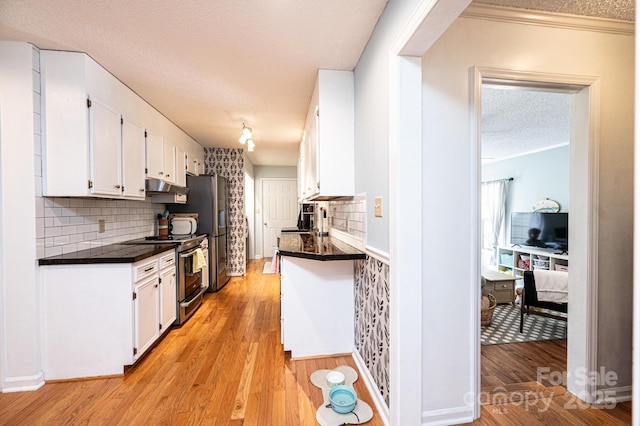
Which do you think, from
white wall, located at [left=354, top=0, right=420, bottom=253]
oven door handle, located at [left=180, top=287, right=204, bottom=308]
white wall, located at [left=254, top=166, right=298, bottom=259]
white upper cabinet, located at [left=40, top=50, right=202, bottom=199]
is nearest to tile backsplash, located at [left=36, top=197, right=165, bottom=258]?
white upper cabinet, located at [left=40, top=50, right=202, bottom=199]

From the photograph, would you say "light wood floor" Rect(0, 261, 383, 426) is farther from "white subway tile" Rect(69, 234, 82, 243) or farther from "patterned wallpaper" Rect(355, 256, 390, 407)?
"white subway tile" Rect(69, 234, 82, 243)

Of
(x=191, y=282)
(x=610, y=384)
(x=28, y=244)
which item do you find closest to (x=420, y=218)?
(x=610, y=384)

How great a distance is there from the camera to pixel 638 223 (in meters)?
0.50

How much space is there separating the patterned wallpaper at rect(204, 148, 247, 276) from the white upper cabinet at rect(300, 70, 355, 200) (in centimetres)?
318

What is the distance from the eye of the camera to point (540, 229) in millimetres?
4820

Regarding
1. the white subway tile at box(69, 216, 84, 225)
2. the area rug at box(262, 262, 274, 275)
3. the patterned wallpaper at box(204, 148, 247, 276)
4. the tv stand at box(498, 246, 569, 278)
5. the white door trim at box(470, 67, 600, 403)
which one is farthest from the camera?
the area rug at box(262, 262, 274, 275)

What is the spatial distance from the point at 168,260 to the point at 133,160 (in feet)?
3.42

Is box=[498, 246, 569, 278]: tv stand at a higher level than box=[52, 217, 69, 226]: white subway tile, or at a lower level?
lower

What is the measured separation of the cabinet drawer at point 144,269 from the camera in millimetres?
2096

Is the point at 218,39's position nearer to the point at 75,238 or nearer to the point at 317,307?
the point at 75,238

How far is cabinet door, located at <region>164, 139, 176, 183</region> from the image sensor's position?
3234mm

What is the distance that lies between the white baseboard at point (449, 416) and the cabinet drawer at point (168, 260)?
247 cm

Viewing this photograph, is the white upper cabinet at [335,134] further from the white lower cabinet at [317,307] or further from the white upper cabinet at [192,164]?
the white upper cabinet at [192,164]

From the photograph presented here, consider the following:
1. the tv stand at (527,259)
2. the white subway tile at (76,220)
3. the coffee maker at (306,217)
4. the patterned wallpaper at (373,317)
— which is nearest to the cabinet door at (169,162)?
the white subway tile at (76,220)
